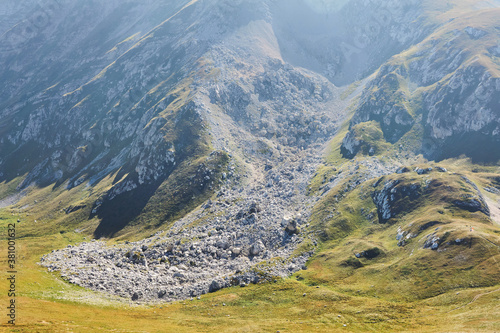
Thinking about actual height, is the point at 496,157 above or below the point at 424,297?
above

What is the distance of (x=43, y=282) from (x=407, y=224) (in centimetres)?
13543

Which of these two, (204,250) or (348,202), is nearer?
(204,250)

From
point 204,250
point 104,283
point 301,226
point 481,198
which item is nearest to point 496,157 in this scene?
point 481,198

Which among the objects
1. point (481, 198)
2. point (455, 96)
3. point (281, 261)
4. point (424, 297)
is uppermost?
point (455, 96)

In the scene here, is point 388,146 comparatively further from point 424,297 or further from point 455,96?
point 424,297

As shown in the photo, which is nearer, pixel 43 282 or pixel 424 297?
pixel 424 297

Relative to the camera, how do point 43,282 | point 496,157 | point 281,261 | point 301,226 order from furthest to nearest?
1. point 496,157
2. point 301,226
3. point 281,261
4. point 43,282

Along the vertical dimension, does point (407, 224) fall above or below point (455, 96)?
below

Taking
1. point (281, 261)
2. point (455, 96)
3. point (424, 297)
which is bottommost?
point (281, 261)

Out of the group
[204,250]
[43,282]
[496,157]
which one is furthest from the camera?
[496,157]

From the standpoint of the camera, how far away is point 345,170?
170 metres

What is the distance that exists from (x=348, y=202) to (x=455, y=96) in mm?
125463

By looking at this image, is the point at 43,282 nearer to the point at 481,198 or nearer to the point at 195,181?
the point at 195,181

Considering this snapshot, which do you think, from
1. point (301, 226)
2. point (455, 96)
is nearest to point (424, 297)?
point (301, 226)
